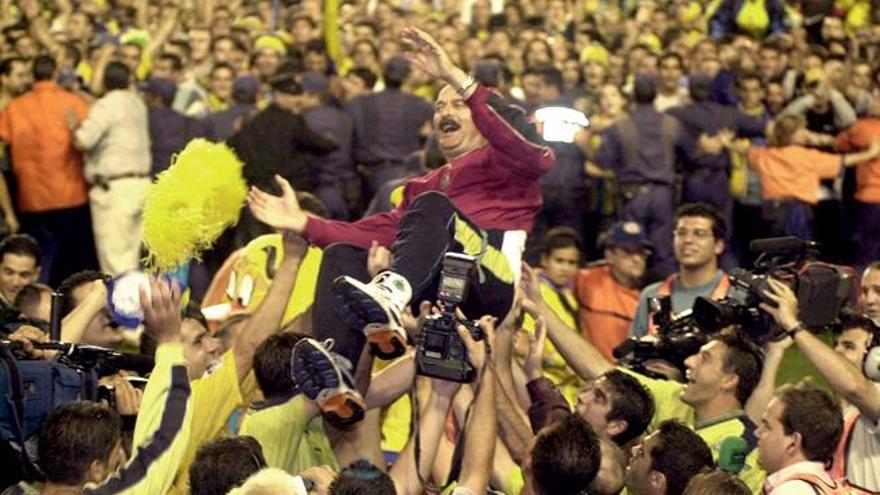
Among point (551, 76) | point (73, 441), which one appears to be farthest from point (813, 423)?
point (551, 76)

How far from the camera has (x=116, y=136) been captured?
14781 millimetres

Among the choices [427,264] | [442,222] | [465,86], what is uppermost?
[465,86]

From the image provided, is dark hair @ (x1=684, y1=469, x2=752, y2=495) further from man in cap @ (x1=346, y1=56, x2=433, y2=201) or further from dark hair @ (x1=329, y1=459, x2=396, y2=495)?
man in cap @ (x1=346, y1=56, x2=433, y2=201)

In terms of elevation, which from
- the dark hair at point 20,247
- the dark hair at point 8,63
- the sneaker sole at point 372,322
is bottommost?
the sneaker sole at point 372,322

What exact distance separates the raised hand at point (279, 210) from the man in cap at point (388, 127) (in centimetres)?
700

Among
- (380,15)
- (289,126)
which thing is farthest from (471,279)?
(380,15)

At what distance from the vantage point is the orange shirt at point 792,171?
1533cm

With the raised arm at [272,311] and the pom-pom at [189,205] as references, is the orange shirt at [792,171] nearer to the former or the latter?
the pom-pom at [189,205]

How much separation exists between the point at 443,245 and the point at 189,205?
1180mm

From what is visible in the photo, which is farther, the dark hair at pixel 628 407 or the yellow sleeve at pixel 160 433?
the dark hair at pixel 628 407

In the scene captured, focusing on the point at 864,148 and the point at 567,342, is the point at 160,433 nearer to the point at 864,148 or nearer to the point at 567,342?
the point at 567,342

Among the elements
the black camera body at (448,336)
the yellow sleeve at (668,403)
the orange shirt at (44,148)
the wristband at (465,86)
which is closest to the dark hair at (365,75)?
the orange shirt at (44,148)

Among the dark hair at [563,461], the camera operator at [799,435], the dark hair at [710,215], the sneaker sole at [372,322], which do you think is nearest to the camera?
the dark hair at [563,461]

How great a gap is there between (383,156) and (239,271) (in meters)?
5.35
